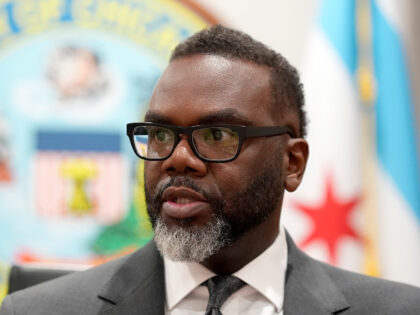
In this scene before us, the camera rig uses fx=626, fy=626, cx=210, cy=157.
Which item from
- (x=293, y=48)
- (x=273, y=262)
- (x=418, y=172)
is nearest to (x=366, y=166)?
(x=418, y=172)

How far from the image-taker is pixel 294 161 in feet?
4.37

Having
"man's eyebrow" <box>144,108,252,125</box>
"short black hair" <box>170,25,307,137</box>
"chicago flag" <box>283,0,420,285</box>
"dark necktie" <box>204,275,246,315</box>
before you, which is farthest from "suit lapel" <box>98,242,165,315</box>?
"chicago flag" <box>283,0,420,285</box>

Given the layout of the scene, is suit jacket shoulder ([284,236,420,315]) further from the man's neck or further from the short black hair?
the short black hair

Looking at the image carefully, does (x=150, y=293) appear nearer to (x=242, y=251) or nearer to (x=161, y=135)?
Answer: (x=242, y=251)

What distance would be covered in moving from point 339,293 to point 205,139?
0.46m

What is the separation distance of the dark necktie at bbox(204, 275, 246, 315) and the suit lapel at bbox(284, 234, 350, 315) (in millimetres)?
111

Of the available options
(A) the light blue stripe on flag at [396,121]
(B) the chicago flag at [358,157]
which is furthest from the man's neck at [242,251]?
(A) the light blue stripe on flag at [396,121]

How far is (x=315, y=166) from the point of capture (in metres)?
2.24

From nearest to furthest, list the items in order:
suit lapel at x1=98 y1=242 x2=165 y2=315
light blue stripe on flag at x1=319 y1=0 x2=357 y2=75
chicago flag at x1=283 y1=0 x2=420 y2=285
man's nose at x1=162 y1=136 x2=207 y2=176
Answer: man's nose at x1=162 y1=136 x2=207 y2=176
suit lapel at x1=98 y1=242 x2=165 y2=315
chicago flag at x1=283 y1=0 x2=420 y2=285
light blue stripe on flag at x1=319 y1=0 x2=357 y2=75

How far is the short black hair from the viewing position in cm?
126

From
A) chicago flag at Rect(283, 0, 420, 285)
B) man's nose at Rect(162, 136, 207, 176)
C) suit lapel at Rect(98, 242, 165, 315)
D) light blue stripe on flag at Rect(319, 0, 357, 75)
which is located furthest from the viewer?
light blue stripe on flag at Rect(319, 0, 357, 75)

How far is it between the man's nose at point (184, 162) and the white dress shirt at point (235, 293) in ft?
0.75

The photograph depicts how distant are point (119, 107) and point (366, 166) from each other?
0.97 m

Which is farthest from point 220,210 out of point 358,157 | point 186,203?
point 358,157
